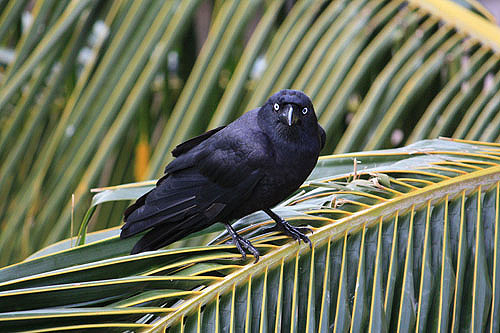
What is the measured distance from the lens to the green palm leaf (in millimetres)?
866

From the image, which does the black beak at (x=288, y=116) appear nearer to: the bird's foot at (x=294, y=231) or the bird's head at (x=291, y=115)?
the bird's head at (x=291, y=115)

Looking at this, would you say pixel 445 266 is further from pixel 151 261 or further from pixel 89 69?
pixel 89 69

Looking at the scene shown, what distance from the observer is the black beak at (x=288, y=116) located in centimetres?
116

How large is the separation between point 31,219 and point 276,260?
2.90ft

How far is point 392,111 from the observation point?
57.8 inches

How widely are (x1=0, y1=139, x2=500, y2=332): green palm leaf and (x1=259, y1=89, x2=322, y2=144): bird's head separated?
4.3 inches

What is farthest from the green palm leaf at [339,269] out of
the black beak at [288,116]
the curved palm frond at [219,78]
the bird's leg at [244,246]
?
the curved palm frond at [219,78]

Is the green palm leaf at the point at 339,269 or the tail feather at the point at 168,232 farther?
the tail feather at the point at 168,232

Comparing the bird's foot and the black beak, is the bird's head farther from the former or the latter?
the bird's foot

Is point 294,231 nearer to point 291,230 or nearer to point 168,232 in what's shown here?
point 291,230

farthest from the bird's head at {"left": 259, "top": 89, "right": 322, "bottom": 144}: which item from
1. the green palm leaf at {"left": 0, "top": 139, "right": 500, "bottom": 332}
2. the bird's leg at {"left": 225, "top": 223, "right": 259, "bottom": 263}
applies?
the bird's leg at {"left": 225, "top": 223, "right": 259, "bottom": 263}

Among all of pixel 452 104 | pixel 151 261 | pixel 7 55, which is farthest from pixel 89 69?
pixel 452 104

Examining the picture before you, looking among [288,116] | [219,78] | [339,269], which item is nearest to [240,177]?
[288,116]

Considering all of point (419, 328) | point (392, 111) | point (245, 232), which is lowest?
point (419, 328)
